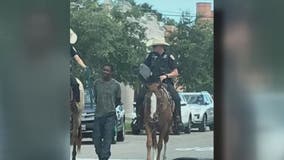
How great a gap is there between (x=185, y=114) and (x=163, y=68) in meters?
0.40

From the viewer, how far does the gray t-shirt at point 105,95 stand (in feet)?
14.8

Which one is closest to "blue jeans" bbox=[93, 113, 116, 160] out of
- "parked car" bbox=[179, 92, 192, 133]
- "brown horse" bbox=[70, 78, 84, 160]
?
"brown horse" bbox=[70, 78, 84, 160]

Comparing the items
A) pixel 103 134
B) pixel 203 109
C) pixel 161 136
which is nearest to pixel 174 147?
pixel 161 136

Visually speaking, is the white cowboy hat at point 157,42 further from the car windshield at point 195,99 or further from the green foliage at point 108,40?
the car windshield at point 195,99

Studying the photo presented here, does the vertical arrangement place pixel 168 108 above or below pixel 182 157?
above

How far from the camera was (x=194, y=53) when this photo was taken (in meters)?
4.52

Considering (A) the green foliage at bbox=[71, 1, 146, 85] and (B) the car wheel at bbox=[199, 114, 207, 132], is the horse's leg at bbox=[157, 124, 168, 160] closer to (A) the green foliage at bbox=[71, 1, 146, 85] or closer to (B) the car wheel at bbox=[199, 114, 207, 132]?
(B) the car wheel at bbox=[199, 114, 207, 132]

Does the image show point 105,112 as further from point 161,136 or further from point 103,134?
point 161,136

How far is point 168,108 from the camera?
4.54 metres

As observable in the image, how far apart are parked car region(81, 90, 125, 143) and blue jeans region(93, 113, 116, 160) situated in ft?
0.11
